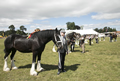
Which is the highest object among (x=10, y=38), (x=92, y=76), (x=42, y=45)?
(x=10, y=38)

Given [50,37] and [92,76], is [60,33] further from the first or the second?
[92,76]

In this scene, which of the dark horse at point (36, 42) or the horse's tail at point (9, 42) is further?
the horse's tail at point (9, 42)

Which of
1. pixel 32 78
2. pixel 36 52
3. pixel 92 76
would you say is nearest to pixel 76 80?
pixel 92 76

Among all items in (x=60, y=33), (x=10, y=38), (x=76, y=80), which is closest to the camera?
(x=76, y=80)

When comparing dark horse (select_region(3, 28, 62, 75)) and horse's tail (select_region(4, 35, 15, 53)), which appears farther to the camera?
horse's tail (select_region(4, 35, 15, 53))

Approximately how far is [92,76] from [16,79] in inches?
156

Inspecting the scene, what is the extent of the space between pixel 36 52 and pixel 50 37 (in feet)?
3.74


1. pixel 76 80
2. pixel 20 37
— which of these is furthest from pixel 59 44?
pixel 20 37

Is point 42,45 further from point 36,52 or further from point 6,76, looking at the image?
point 6,76

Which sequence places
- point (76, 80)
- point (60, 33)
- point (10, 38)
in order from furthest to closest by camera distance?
point (10, 38), point (60, 33), point (76, 80)

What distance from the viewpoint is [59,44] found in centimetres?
451

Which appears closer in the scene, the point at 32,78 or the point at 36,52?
the point at 32,78

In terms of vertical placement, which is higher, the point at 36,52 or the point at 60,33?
the point at 60,33

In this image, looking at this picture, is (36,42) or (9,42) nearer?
(36,42)
